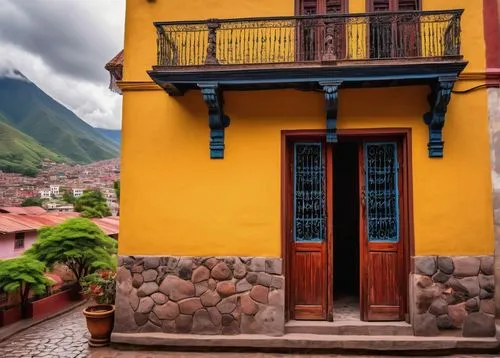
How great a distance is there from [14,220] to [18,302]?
14140mm

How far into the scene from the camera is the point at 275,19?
562 centimetres

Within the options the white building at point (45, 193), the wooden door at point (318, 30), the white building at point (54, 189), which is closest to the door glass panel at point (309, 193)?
the wooden door at point (318, 30)

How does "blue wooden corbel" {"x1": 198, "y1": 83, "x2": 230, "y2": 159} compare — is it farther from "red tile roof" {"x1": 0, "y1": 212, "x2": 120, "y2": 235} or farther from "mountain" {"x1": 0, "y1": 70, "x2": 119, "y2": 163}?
"mountain" {"x1": 0, "y1": 70, "x2": 119, "y2": 163}

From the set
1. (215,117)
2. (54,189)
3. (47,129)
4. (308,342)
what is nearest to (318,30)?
(215,117)

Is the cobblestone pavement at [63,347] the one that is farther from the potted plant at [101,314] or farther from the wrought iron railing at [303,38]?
the wrought iron railing at [303,38]

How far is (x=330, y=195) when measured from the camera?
5973 mm

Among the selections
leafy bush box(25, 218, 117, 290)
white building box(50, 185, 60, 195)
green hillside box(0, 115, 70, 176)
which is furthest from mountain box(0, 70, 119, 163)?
leafy bush box(25, 218, 117, 290)

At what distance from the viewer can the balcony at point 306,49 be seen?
5.31 meters

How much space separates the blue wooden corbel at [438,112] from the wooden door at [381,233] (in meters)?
0.52

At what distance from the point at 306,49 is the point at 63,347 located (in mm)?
6030

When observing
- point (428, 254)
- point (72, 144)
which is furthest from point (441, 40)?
point (72, 144)

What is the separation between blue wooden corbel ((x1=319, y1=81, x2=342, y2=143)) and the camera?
212 inches

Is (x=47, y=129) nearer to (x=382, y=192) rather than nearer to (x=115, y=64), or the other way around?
(x=115, y=64)

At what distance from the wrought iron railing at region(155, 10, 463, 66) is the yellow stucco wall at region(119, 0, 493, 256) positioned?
1.13 feet
